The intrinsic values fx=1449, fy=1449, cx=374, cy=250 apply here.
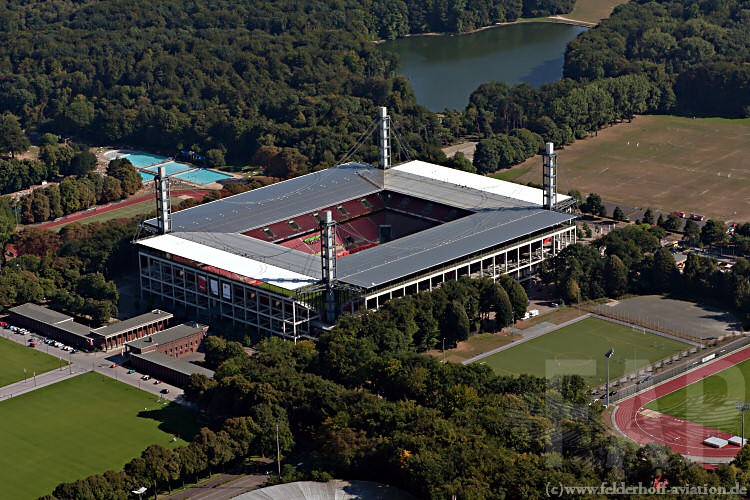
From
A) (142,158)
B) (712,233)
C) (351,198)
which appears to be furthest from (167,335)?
(142,158)

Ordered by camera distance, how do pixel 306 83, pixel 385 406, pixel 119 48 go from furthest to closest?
1. pixel 119 48
2. pixel 306 83
3. pixel 385 406

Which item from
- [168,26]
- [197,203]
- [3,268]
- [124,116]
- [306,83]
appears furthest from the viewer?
[168,26]

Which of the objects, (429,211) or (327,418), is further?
(429,211)

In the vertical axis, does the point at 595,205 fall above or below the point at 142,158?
above

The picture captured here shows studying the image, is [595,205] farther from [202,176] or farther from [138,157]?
[138,157]

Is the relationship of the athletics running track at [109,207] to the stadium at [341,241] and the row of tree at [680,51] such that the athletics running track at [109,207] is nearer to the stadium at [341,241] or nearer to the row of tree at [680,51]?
the stadium at [341,241]

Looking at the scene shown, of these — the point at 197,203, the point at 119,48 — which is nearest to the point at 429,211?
the point at 197,203

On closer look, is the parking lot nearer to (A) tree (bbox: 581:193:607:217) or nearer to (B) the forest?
(B) the forest

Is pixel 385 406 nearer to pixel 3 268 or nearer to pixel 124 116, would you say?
pixel 3 268
